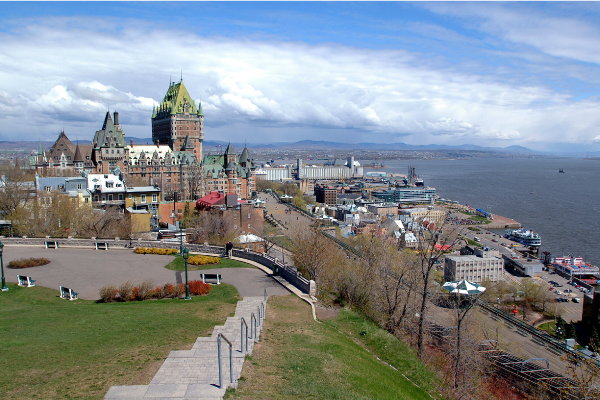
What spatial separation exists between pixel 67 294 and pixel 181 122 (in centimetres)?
8080

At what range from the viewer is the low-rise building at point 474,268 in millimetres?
57844

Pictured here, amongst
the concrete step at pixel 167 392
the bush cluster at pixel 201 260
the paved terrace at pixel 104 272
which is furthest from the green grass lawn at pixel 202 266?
the concrete step at pixel 167 392

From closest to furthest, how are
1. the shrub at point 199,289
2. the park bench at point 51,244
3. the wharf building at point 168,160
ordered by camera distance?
the shrub at point 199,289, the park bench at point 51,244, the wharf building at point 168,160

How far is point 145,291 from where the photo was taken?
1714 centimetres

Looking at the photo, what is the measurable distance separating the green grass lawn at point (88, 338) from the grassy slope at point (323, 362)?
6.69 ft

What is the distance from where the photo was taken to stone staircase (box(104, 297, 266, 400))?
7863 millimetres

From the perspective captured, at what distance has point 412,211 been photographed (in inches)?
4781

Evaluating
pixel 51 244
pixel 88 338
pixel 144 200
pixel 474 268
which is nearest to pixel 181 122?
pixel 144 200

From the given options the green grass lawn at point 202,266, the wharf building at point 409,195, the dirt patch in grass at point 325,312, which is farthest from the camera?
the wharf building at point 409,195

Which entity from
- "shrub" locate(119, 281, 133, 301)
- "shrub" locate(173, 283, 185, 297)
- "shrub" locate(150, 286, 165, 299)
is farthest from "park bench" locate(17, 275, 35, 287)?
"shrub" locate(173, 283, 185, 297)

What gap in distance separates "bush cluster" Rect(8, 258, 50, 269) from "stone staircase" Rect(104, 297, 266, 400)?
1486 cm

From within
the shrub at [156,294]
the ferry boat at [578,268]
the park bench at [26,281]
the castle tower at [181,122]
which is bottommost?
the ferry boat at [578,268]

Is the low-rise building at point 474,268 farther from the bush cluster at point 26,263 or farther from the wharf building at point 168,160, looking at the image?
the bush cluster at point 26,263

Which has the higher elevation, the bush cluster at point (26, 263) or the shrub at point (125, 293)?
the bush cluster at point (26, 263)
